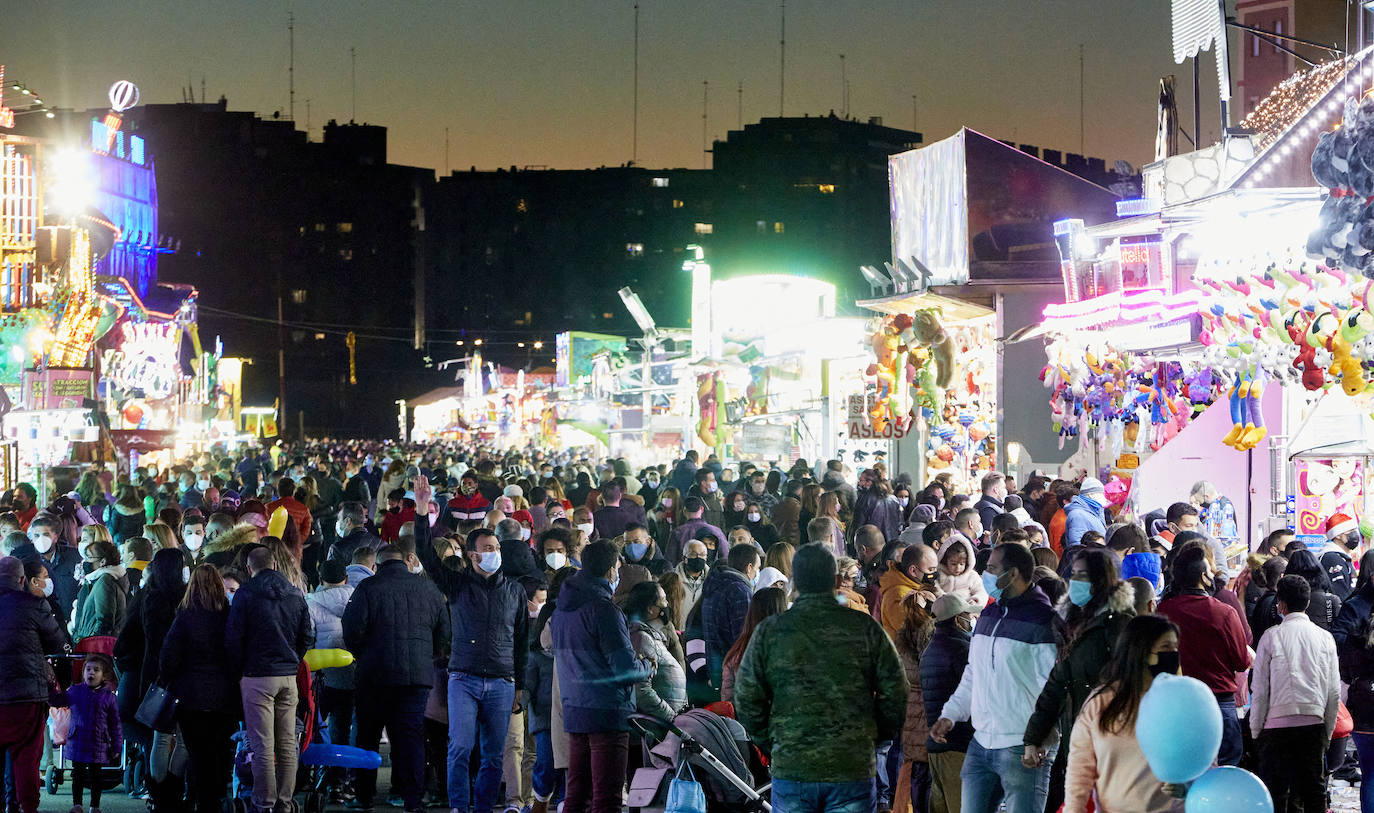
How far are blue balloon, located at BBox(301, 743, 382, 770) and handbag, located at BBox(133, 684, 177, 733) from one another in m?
0.80

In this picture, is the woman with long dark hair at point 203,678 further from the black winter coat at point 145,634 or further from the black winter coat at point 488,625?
the black winter coat at point 488,625

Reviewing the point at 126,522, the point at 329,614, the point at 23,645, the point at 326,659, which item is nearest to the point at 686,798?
the point at 326,659

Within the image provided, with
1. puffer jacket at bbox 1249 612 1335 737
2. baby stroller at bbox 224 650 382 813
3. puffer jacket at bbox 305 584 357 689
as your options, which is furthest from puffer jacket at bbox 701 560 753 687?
puffer jacket at bbox 1249 612 1335 737

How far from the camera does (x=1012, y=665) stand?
6.61 meters

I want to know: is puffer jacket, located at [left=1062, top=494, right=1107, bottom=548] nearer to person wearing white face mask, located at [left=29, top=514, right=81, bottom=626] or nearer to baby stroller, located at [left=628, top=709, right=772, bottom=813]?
baby stroller, located at [left=628, top=709, right=772, bottom=813]

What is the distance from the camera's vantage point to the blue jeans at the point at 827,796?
5965mm

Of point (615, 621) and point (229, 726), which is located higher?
point (615, 621)

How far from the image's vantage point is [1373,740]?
8055 millimetres

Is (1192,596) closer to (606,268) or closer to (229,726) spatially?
(229,726)

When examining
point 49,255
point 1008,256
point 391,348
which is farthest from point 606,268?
point 1008,256

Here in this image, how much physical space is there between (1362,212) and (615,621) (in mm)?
4117

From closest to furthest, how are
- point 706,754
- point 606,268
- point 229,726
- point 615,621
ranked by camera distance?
point 706,754 → point 615,621 → point 229,726 → point 606,268

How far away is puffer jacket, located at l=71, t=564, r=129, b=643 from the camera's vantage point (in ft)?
33.5

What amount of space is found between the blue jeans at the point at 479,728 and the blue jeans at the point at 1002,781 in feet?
10.6
